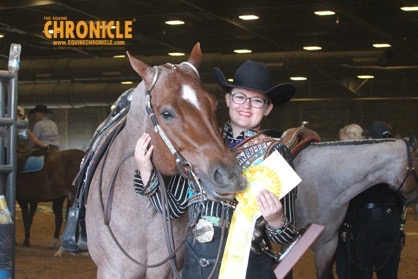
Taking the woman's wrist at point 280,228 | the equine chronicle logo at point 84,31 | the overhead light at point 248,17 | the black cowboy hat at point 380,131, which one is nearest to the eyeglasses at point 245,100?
the woman's wrist at point 280,228

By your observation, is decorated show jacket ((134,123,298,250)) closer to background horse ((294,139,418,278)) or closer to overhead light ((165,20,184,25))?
background horse ((294,139,418,278))

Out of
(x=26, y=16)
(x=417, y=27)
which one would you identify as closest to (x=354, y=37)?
(x=417, y=27)

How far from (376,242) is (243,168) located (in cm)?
325

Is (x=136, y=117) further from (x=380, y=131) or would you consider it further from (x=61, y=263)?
(x=61, y=263)

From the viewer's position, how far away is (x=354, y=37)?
17.8m

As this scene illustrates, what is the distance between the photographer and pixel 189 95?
3.04 m

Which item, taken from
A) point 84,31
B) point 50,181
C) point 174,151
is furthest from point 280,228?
point 84,31

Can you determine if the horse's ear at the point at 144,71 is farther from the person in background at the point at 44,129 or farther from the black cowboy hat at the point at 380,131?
the person in background at the point at 44,129

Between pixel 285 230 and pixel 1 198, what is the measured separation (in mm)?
1239

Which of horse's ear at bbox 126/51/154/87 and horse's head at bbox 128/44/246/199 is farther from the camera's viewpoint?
horse's ear at bbox 126/51/154/87

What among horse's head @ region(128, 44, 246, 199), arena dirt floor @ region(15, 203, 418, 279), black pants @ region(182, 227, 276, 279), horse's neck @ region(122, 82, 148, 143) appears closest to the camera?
horse's head @ region(128, 44, 246, 199)

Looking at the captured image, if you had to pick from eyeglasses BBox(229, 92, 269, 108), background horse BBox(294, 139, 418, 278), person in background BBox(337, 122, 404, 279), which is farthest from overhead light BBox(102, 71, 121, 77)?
eyeglasses BBox(229, 92, 269, 108)

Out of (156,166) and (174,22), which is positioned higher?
(174,22)

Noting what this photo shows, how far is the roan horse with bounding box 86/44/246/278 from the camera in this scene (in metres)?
2.91
